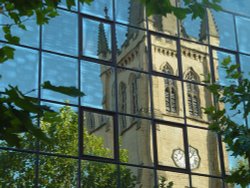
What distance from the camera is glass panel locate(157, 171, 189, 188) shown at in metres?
16.3

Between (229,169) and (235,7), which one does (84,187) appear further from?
(235,7)

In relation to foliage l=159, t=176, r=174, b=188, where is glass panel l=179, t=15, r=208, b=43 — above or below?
above

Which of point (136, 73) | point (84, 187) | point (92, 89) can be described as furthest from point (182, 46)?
point (84, 187)

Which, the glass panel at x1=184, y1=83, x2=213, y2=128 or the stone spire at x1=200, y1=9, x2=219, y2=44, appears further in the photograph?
the stone spire at x1=200, y1=9, x2=219, y2=44

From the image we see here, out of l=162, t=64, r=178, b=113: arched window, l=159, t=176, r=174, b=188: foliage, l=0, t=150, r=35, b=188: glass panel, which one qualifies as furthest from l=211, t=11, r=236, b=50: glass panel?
l=0, t=150, r=35, b=188: glass panel

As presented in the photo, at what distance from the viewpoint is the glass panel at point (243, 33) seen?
19.4 m

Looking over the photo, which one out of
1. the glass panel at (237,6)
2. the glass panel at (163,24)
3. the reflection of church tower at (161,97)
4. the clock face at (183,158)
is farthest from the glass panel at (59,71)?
the glass panel at (237,6)

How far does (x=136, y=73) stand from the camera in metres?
17.1

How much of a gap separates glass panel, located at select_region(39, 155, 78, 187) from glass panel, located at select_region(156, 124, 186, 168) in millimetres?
2306

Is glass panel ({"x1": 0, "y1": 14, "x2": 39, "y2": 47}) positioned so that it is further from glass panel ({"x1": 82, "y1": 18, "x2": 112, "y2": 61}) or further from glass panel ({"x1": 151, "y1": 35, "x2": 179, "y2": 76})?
glass panel ({"x1": 151, "y1": 35, "x2": 179, "y2": 76})

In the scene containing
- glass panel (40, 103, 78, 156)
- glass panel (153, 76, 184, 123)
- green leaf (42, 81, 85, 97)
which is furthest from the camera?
glass panel (153, 76, 184, 123)

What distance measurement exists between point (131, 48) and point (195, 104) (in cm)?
213

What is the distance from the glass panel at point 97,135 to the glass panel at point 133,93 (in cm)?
67

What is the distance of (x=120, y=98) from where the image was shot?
16969 millimetres
